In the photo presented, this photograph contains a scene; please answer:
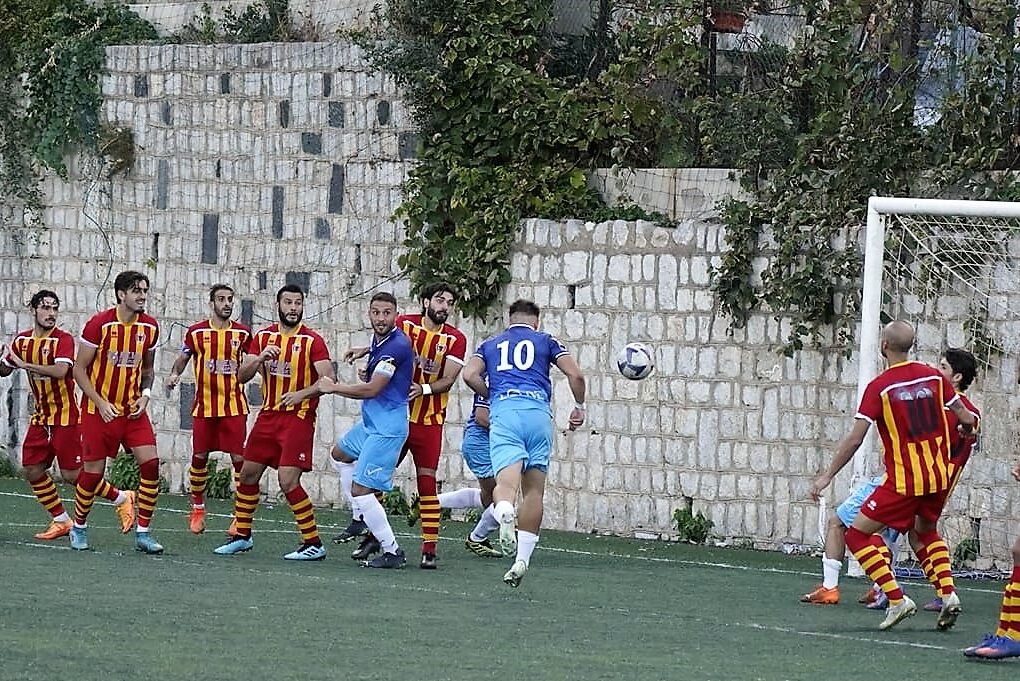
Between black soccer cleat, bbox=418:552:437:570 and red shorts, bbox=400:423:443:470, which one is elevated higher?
red shorts, bbox=400:423:443:470

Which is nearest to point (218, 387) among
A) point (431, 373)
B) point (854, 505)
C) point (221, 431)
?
point (221, 431)

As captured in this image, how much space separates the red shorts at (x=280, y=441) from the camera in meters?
12.7

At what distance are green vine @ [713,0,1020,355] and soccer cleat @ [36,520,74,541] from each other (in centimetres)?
547

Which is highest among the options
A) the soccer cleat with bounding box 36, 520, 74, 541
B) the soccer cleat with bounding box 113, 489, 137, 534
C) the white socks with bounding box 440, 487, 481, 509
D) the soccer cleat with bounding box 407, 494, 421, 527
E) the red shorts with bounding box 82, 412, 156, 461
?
the red shorts with bounding box 82, 412, 156, 461

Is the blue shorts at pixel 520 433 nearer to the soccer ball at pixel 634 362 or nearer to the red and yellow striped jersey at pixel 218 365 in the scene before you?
the soccer ball at pixel 634 362

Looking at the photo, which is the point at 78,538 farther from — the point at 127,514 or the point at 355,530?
the point at 355,530

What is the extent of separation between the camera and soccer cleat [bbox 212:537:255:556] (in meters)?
13.1

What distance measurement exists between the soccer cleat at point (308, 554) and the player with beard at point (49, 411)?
152 cm

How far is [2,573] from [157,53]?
894 centimetres

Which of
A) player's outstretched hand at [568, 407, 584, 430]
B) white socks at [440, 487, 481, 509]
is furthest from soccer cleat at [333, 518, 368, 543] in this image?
player's outstretched hand at [568, 407, 584, 430]

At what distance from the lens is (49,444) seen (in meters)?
13.9

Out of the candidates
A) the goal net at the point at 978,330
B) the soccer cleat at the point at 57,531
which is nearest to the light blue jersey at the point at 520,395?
the goal net at the point at 978,330

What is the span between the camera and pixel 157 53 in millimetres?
18938

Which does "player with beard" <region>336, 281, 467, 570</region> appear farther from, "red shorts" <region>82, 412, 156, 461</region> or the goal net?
the goal net
